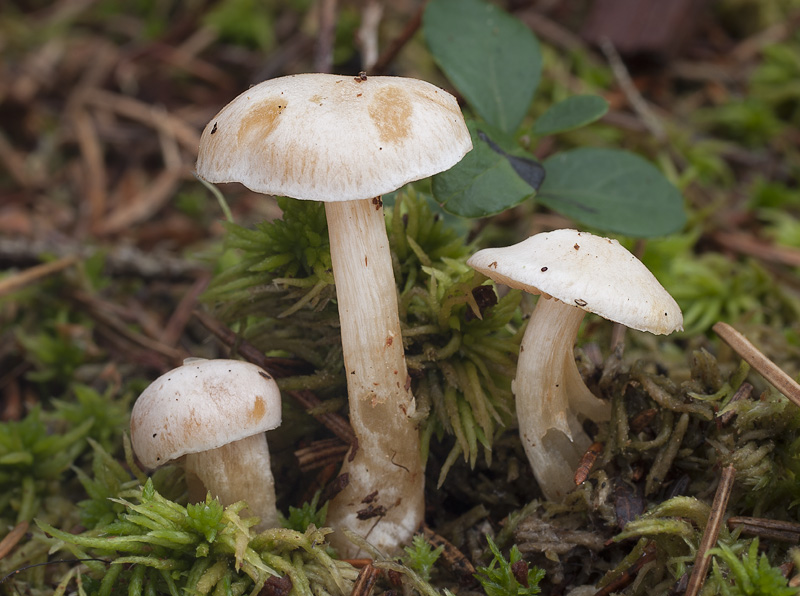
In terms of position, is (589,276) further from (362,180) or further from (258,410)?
(258,410)

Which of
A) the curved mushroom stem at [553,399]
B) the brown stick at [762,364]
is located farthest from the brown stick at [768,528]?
the curved mushroom stem at [553,399]

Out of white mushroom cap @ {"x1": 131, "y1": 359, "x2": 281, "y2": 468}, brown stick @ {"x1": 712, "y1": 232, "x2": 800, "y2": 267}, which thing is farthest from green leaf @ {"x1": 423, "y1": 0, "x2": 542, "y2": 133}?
brown stick @ {"x1": 712, "y1": 232, "x2": 800, "y2": 267}

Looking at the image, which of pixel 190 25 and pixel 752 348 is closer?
pixel 752 348

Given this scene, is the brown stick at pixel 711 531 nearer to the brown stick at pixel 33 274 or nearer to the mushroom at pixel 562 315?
the mushroom at pixel 562 315

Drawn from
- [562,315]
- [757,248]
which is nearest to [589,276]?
[562,315]

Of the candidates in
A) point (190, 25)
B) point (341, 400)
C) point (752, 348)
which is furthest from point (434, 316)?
point (190, 25)

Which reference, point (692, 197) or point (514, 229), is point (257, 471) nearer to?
point (514, 229)

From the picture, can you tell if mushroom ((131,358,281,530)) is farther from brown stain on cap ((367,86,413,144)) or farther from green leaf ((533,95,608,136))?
green leaf ((533,95,608,136))
